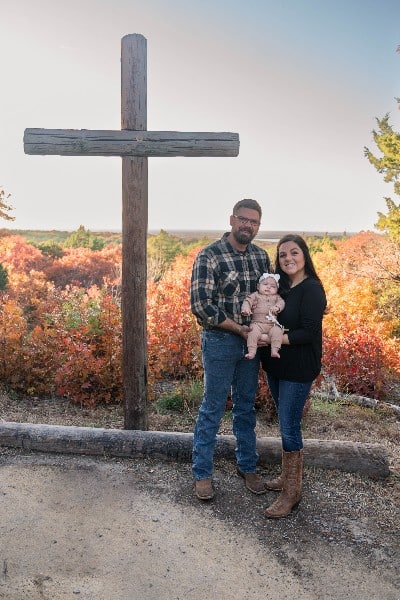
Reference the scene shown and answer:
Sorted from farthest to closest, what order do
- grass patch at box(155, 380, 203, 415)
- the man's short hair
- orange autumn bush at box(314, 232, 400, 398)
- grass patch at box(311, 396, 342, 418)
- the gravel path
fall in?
orange autumn bush at box(314, 232, 400, 398) < grass patch at box(311, 396, 342, 418) < grass patch at box(155, 380, 203, 415) < the man's short hair < the gravel path

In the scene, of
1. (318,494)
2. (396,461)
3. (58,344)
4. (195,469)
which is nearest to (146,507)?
(195,469)

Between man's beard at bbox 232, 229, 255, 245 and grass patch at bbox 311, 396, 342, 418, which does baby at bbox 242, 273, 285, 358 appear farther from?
grass patch at bbox 311, 396, 342, 418

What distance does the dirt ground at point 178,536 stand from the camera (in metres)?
3.27

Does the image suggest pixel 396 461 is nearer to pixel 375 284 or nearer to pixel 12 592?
pixel 12 592

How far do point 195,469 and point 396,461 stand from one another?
7.73 ft

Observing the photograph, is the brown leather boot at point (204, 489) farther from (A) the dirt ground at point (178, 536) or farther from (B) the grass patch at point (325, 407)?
(B) the grass patch at point (325, 407)

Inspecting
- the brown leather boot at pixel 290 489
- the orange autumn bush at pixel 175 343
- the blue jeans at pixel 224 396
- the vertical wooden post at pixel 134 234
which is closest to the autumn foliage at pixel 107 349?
the orange autumn bush at pixel 175 343

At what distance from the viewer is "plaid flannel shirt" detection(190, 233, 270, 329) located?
3971 millimetres

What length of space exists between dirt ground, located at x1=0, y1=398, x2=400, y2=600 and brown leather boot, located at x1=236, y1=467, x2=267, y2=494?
60mm

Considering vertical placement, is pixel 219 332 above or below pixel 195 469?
above

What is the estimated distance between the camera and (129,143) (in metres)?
4.68

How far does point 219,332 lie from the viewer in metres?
4.11

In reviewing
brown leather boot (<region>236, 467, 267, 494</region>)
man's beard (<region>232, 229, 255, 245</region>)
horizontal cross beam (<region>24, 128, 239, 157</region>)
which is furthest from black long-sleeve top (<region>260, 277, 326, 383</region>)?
horizontal cross beam (<region>24, 128, 239, 157</region>)

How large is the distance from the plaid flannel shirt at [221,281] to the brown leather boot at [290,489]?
1136mm
